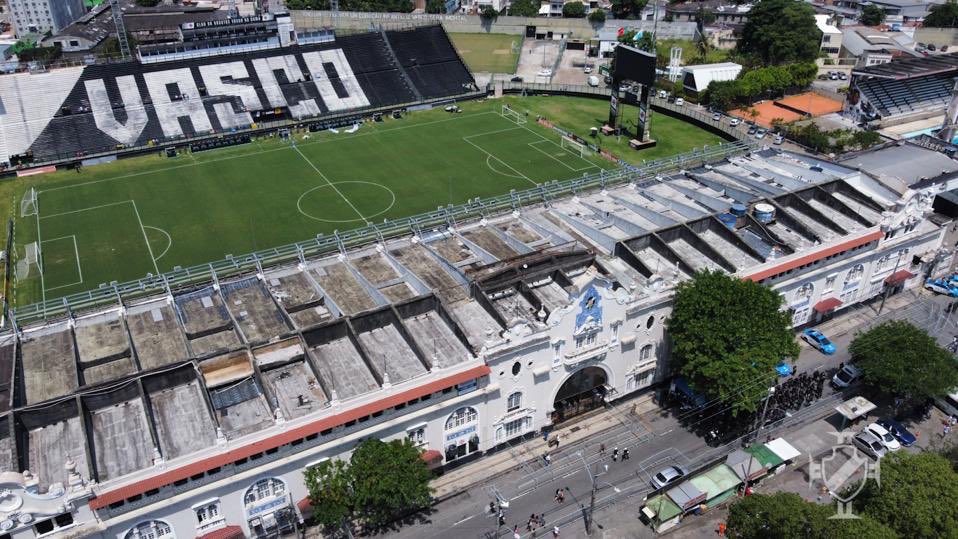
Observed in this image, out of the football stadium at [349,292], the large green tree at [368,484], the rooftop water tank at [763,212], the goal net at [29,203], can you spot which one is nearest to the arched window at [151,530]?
the football stadium at [349,292]

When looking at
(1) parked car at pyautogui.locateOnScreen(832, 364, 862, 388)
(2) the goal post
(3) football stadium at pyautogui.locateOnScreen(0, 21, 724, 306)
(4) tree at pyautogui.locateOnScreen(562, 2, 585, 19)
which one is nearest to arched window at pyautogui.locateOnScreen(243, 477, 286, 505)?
(3) football stadium at pyautogui.locateOnScreen(0, 21, 724, 306)

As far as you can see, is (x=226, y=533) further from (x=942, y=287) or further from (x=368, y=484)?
(x=942, y=287)

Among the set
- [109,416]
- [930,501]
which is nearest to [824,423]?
[930,501]

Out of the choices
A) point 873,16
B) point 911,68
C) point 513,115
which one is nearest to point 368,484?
point 513,115

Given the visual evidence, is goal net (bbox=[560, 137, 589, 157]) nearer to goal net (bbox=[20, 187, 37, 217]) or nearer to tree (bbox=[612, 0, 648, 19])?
goal net (bbox=[20, 187, 37, 217])

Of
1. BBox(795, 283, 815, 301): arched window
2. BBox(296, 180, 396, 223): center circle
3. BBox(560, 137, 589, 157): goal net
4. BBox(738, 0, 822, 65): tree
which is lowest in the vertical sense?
BBox(795, 283, 815, 301): arched window
